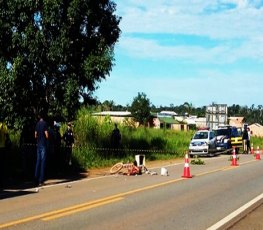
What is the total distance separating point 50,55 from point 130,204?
26.2 ft

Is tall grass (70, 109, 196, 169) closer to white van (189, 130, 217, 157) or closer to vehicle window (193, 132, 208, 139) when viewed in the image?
white van (189, 130, 217, 157)

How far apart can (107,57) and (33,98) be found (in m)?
3.18

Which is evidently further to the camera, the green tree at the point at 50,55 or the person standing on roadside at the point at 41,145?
the green tree at the point at 50,55

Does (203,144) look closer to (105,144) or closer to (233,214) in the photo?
(105,144)

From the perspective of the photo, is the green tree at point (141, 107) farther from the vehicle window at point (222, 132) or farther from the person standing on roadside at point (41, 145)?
the person standing on roadside at point (41, 145)

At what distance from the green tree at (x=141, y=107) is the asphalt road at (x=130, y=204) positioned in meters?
85.2

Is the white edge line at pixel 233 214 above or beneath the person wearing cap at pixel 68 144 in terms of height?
beneath

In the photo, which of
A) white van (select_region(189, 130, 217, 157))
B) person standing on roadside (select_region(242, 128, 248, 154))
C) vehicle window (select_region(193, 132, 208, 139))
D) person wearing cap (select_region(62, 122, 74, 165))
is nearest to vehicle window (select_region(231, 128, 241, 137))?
person standing on roadside (select_region(242, 128, 248, 154))

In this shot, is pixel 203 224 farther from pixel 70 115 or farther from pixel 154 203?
pixel 70 115

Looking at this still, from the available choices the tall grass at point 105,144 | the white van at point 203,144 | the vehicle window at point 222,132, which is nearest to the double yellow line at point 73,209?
the tall grass at point 105,144

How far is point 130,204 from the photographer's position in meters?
11.1

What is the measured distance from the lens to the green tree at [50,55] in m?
17.2

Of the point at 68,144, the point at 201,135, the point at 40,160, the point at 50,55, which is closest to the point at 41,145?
the point at 40,160

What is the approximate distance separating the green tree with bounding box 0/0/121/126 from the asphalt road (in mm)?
3872
